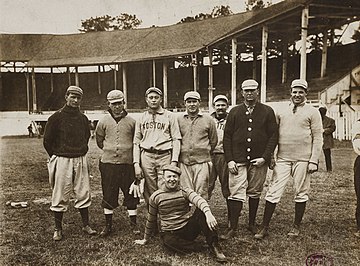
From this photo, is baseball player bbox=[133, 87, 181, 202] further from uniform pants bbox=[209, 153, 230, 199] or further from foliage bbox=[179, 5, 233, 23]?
foliage bbox=[179, 5, 233, 23]

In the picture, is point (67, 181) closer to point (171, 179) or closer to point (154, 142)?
point (154, 142)

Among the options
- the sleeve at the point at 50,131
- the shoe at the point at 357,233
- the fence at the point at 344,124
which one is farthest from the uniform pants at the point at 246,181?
the fence at the point at 344,124

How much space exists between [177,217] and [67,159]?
1.35 metres

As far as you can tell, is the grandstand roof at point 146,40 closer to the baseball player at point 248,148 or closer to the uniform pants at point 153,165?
the baseball player at point 248,148

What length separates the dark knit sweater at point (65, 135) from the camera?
4.28m

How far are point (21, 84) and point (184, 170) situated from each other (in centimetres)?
2392

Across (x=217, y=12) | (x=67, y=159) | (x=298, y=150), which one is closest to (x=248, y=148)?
(x=298, y=150)

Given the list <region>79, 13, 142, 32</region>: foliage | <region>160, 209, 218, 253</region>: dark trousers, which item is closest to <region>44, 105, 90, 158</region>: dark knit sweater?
<region>160, 209, 218, 253</region>: dark trousers

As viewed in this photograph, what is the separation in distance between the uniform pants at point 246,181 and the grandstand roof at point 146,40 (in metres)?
10.0

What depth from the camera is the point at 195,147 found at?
167 inches

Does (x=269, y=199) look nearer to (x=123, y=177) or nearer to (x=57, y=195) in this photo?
(x=123, y=177)

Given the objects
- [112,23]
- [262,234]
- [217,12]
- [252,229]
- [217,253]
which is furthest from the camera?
[112,23]

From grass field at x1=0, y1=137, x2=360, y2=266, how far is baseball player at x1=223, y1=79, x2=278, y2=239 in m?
0.39

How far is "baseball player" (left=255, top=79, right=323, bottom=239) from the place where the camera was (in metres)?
4.17
